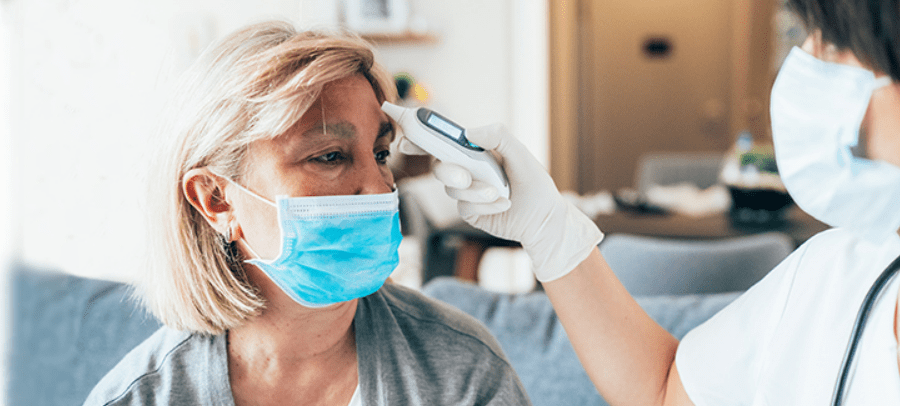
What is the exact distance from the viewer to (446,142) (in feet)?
2.99

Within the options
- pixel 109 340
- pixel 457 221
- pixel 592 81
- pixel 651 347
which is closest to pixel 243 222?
pixel 109 340

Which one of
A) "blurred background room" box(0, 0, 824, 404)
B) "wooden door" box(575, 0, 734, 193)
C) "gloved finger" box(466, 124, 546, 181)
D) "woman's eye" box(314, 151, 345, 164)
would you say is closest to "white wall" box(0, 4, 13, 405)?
"blurred background room" box(0, 0, 824, 404)

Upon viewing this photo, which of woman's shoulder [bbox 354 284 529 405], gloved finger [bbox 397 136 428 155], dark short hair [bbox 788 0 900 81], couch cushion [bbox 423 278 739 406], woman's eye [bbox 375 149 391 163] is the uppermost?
dark short hair [bbox 788 0 900 81]

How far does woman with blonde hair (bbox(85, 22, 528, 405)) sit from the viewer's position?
0.88 metres

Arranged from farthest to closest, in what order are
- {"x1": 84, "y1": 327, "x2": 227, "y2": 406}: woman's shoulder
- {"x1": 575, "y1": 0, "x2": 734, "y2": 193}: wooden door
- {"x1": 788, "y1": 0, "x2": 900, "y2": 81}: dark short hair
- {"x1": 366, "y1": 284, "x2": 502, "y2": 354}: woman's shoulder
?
{"x1": 575, "y1": 0, "x2": 734, "y2": 193}: wooden door, {"x1": 366, "y1": 284, "x2": 502, "y2": 354}: woman's shoulder, {"x1": 84, "y1": 327, "x2": 227, "y2": 406}: woman's shoulder, {"x1": 788, "y1": 0, "x2": 900, "y2": 81}: dark short hair

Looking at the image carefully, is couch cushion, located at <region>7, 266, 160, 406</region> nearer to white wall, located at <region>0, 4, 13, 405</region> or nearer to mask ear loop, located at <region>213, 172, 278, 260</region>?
white wall, located at <region>0, 4, 13, 405</region>

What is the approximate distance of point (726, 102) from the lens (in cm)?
510

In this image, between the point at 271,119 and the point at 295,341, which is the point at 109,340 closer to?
the point at 295,341

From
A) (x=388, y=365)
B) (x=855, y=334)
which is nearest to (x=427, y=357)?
(x=388, y=365)

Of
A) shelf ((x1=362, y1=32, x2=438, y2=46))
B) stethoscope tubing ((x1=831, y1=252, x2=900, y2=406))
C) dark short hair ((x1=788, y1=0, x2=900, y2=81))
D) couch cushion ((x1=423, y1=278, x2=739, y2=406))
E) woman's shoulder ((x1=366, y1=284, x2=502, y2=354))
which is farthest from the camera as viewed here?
shelf ((x1=362, y1=32, x2=438, y2=46))

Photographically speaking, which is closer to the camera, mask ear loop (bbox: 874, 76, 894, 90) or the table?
mask ear loop (bbox: 874, 76, 894, 90)

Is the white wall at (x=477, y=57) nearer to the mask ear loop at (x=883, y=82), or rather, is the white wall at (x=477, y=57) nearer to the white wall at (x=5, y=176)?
the white wall at (x=5, y=176)

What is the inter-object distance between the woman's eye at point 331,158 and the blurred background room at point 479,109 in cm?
21

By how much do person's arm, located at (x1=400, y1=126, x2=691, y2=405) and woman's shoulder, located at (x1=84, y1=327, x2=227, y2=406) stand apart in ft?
1.37
